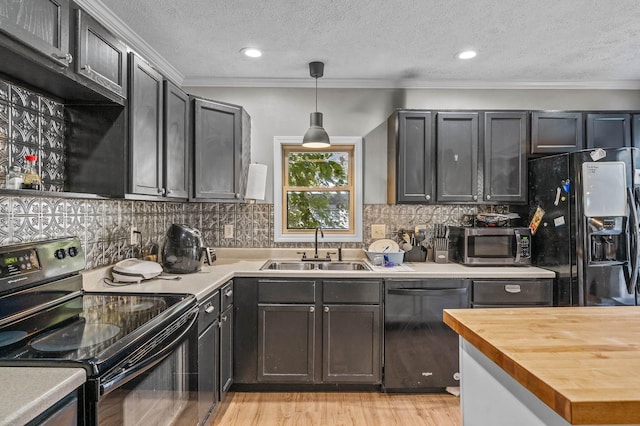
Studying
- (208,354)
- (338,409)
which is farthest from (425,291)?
(208,354)

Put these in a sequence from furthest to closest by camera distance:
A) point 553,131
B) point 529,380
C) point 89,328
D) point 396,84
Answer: point 396,84 → point 553,131 → point 89,328 → point 529,380

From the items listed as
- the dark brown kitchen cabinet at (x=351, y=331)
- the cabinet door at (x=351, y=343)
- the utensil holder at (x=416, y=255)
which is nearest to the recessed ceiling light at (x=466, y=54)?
the utensil holder at (x=416, y=255)

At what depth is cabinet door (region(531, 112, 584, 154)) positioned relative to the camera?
9.44 ft

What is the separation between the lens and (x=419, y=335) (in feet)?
8.32

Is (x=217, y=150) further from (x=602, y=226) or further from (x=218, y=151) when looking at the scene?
(x=602, y=226)

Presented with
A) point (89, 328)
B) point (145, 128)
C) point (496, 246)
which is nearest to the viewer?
point (89, 328)

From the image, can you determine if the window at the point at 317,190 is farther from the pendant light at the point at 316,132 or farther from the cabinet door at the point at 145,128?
the cabinet door at the point at 145,128

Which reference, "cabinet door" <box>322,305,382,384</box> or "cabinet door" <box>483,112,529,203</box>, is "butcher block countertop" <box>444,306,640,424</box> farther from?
"cabinet door" <box>483,112,529,203</box>

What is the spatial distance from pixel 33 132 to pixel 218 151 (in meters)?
1.24

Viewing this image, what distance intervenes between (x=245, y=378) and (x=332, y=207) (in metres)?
1.61

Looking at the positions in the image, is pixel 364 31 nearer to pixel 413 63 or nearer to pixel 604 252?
pixel 413 63

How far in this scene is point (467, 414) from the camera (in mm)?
1237

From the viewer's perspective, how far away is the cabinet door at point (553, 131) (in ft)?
9.44

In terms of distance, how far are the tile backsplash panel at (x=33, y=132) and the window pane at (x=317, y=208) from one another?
185 centimetres
